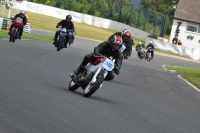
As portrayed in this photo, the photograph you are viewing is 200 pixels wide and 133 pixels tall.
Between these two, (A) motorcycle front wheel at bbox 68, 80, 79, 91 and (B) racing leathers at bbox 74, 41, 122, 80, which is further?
(A) motorcycle front wheel at bbox 68, 80, 79, 91

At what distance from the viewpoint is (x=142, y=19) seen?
3014 inches

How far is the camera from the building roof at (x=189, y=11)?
254ft

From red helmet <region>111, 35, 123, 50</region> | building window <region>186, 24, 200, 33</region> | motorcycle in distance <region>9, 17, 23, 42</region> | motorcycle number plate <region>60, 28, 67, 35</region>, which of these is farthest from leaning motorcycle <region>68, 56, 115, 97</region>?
building window <region>186, 24, 200, 33</region>

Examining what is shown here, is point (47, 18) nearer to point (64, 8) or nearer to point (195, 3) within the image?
point (64, 8)

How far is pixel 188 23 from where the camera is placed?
77500 mm

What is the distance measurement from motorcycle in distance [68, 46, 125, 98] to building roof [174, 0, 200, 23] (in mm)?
64508

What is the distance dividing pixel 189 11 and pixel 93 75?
6575cm

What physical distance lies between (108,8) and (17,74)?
67778 mm

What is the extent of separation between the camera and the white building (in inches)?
3014

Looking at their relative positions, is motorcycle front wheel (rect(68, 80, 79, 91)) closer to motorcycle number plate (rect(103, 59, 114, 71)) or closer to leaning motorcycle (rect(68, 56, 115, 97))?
leaning motorcycle (rect(68, 56, 115, 97))

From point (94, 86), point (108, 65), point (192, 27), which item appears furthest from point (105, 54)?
point (192, 27)

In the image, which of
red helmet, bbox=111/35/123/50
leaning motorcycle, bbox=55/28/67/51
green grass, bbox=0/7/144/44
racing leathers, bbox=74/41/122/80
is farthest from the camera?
green grass, bbox=0/7/144/44

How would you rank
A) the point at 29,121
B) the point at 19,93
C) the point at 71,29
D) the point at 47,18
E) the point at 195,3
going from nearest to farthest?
the point at 29,121
the point at 19,93
the point at 71,29
the point at 47,18
the point at 195,3

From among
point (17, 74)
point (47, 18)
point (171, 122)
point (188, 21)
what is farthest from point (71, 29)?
point (188, 21)
